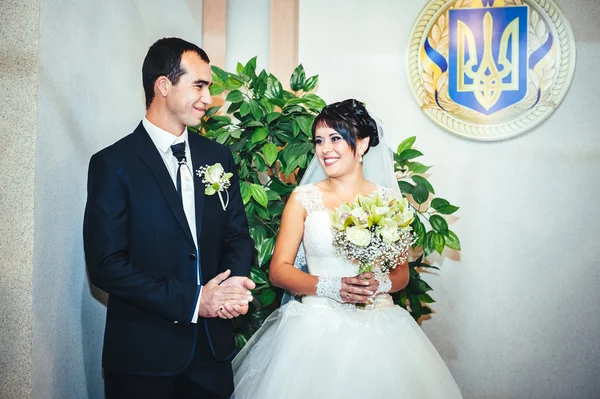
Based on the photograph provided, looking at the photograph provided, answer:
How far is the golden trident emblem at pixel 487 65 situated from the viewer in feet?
11.4

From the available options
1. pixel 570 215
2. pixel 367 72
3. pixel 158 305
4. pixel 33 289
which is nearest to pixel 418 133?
pixel 367 72

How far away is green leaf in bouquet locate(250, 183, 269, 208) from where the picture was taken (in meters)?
2.61

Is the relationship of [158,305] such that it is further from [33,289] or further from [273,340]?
[273,340]

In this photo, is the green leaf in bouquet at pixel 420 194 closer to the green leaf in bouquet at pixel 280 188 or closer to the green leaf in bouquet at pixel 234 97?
the green leaf in bouquet at pixel 280 188

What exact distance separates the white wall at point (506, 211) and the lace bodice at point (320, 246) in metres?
1.40

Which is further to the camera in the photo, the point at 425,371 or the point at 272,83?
the point at 272,83

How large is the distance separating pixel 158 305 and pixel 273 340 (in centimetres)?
68

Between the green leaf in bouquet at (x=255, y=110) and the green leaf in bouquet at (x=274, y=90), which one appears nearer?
the green leaf in bouquet at (x=255, y=110)

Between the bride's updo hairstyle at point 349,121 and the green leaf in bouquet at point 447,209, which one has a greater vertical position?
the bride's updo hairstyle at point 349,121

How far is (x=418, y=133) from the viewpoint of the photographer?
11.9ft

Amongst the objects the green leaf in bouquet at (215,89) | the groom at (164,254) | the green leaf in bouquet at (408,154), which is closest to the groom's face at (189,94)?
the groom at (164,254)

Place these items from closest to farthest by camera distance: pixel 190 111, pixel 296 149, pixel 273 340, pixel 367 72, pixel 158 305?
pixel 158 305
pixel 190 111
pixel 273 340
pixel 296 149
pixel 367 72

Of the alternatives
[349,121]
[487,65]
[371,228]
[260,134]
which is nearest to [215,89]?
[260,134]

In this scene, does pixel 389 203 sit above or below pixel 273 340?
above
